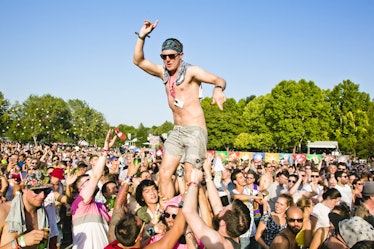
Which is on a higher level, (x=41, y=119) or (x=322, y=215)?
(x=41, y=119)

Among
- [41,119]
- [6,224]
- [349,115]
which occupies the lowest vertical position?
[6,224]

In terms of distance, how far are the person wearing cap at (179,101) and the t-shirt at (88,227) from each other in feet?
3.06

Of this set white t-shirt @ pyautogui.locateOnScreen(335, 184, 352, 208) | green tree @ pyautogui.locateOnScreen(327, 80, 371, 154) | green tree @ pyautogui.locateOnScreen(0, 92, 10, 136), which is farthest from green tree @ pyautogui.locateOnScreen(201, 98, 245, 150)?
white t-shirt @ pyautogui.locateOnScreen(335, 184, 352, 208)

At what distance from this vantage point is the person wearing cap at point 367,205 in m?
5.10

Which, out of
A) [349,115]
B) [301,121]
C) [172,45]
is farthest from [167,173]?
[349,115]

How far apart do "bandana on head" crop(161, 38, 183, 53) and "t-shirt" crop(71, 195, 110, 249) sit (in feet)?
7.52

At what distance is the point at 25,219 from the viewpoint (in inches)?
163

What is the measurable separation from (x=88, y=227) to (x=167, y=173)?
124cm

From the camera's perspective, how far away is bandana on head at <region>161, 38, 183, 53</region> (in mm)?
4648

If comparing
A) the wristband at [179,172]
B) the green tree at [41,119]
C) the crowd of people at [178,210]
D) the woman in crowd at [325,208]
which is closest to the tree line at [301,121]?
the green tree at [41,119]

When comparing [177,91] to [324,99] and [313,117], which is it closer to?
[313,117]

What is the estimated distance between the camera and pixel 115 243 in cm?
356

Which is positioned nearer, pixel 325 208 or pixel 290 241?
pixel 290 241

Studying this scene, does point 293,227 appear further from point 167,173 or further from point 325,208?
point 167,173
